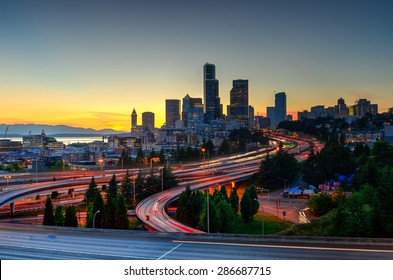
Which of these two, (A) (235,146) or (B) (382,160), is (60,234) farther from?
(A) (235,146)

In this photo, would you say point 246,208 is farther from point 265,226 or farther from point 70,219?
point 70,219

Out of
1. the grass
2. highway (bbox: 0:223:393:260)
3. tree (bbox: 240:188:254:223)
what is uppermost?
highway (bbox: 0:223:393:260)

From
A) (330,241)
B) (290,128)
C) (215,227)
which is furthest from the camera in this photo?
(290,128)

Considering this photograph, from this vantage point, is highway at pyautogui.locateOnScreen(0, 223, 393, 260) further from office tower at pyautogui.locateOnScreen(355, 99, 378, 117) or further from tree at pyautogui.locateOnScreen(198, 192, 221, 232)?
office tower at pyautogui.locateOnScreen(355, 99, 378, 117)

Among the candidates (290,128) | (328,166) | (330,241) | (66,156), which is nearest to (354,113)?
(290,128)

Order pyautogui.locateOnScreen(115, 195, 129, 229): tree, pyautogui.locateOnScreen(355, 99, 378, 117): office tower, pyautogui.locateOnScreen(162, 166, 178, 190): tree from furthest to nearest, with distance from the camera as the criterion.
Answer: pyautogui.locateOnScreen(355, 99, 378, 117): office tower, pyautogui.locateOnScreen(162, 166, 178, 190): tree, pyautogui.locateOnScreen(115, 195, 129, 229): tree

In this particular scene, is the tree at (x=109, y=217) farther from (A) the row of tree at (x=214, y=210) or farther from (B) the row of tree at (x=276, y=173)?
(B) the row of tree at (x=276, y=173)

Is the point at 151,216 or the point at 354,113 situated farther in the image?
the point at 354,113

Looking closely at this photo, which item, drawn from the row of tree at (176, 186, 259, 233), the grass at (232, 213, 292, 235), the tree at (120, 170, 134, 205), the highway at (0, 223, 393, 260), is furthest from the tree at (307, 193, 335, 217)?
the tree at (120, 170, 134, 205)
